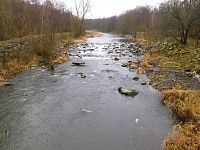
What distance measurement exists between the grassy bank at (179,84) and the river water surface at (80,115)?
0.53 metres

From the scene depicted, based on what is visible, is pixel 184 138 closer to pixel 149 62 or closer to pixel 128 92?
pixel 128 92

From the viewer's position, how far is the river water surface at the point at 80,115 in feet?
33.4

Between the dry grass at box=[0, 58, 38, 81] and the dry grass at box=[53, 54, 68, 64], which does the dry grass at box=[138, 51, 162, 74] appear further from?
the dry grass at box=[0, 58, 38, 81]

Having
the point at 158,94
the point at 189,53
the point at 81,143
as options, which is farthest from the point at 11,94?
the point at 189,53

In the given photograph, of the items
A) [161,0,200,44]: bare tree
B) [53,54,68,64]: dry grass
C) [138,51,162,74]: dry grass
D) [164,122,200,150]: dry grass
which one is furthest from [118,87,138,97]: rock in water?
[161,0,200,44]: bare tree

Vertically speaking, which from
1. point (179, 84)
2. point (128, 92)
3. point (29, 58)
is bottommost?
point (128, 92)

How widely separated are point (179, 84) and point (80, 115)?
7943 mm

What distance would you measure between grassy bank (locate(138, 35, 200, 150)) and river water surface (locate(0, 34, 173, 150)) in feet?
1.73

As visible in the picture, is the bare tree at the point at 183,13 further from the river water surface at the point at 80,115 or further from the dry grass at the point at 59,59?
the river water surface at the point at 80,115

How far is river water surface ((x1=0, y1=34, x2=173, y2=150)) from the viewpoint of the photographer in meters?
10.2

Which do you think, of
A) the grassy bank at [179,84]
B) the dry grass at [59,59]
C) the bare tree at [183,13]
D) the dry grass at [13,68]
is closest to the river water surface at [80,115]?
the grassy bank at [179,84]

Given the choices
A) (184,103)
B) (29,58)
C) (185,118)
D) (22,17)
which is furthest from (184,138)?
(22,17)

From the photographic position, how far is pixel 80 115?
1288cm

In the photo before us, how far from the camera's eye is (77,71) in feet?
75.4
